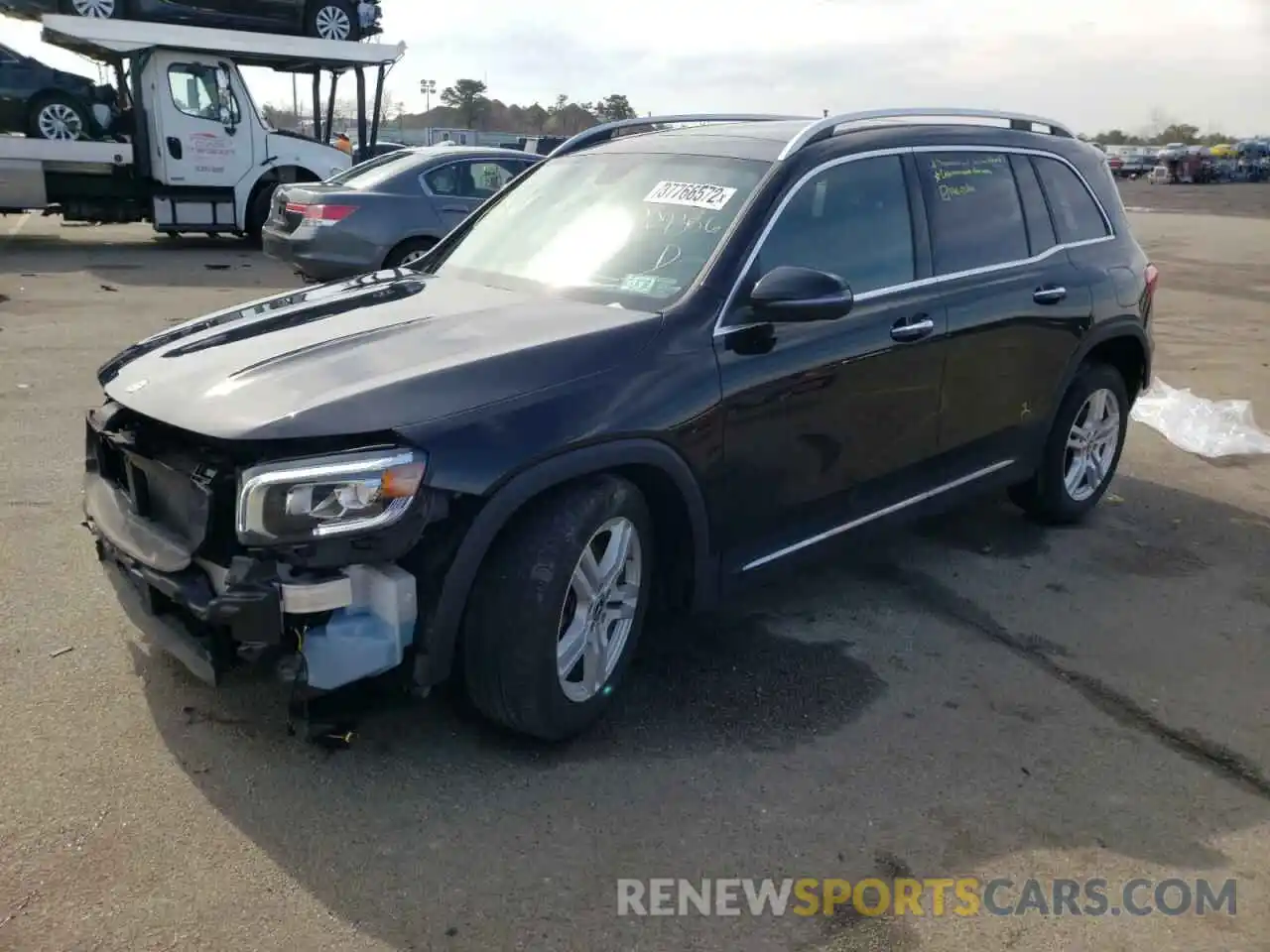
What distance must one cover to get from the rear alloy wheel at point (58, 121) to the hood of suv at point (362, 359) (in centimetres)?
1401

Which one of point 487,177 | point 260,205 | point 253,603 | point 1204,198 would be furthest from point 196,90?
point 1204,198

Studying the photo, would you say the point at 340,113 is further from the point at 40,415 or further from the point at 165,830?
the point at 165,830

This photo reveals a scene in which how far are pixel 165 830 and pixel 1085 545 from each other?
430 cm

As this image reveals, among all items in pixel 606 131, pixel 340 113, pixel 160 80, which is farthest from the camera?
pixel 340 113

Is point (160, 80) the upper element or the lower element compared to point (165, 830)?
upper

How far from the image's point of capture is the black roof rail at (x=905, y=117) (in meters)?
3.96

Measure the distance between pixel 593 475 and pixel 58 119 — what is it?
15.5 metres

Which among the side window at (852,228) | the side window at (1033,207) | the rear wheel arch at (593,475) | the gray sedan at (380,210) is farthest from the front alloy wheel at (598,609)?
the gray sedan at (380,210)

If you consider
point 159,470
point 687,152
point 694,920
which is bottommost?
point 694,920

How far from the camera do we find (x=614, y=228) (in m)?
4.00

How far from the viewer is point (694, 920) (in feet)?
8.75

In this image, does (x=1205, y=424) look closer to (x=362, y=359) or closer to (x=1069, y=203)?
(x=1069, y=203)

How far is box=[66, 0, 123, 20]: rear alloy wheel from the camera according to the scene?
15355 mm

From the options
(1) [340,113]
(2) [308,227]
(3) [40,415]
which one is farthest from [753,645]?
(1) [340,113]
